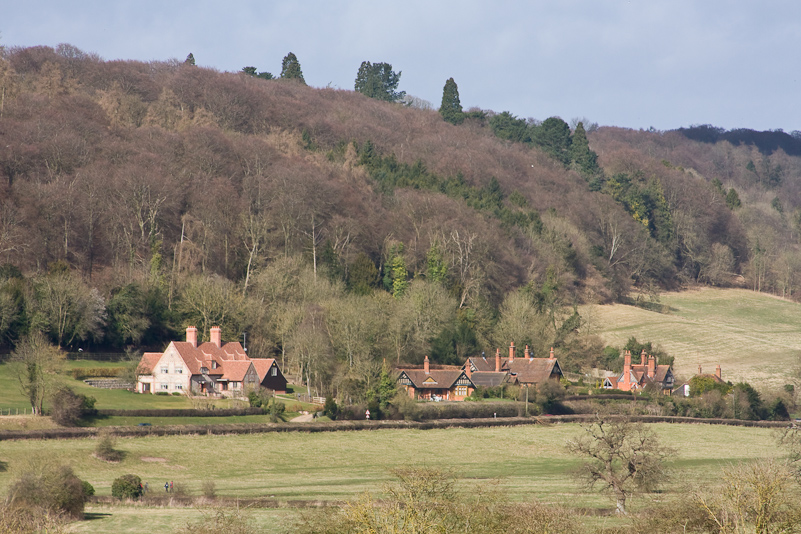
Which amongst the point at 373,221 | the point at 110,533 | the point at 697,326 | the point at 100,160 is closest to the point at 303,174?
the point at 373,221

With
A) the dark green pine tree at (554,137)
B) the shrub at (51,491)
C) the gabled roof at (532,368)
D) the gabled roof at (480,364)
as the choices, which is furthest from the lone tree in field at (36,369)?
the dark green pine tree at (554,137)

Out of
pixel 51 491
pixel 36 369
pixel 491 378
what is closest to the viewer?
pixel 51 491

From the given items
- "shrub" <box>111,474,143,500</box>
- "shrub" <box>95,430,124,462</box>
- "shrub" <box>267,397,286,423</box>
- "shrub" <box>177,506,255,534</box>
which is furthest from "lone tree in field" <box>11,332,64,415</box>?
"shrub" <box>177,506,255,534</box>

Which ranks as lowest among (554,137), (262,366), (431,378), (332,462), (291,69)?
(332,462)

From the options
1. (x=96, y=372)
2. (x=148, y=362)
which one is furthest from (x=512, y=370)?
(x=96, y=372)

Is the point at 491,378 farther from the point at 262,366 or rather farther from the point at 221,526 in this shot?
the point at 221,526

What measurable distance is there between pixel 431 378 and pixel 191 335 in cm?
2003

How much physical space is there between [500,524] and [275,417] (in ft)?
132

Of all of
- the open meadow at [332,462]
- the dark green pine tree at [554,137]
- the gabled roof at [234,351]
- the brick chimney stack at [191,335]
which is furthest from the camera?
the dark green pine tree at [554,137]

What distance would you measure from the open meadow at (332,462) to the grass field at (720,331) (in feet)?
105

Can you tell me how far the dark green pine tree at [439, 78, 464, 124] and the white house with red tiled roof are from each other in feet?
391

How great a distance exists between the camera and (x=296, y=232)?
10462 centimetres

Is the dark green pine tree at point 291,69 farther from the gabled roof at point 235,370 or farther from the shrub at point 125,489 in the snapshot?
the shrub at point 125,489

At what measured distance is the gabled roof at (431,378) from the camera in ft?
280
